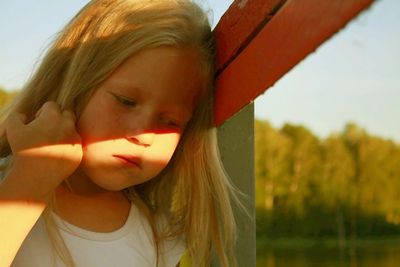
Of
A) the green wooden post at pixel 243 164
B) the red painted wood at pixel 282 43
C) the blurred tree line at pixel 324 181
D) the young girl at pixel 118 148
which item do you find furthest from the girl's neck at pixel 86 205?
the blurred tree line at pixel 324 181

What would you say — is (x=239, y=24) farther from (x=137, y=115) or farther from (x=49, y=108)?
(x=49, y=108)

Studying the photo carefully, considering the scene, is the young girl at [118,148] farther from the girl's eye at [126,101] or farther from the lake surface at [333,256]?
the lake surface at [333,256]

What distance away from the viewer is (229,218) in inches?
57.8

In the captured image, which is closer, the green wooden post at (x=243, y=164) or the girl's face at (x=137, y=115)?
the girl's face at (x=137, y=115)

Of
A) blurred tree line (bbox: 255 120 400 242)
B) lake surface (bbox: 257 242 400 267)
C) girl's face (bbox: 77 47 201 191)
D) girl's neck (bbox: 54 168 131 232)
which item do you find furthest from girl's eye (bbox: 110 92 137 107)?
blurred tree line (bbox: 255 120 400 242)

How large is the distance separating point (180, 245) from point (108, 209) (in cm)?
21

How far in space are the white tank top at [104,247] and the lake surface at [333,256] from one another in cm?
1944

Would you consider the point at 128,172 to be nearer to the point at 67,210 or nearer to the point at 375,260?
the point at 67,210

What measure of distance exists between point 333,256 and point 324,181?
288 cm

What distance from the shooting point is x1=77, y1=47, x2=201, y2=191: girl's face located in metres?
1.25

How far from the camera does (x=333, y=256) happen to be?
79.3ft

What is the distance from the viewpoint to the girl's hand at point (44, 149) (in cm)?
118

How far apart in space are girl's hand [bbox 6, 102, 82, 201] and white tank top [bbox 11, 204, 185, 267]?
15 cm

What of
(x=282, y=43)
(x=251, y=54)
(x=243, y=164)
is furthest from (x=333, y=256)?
(x=282, y=43)
